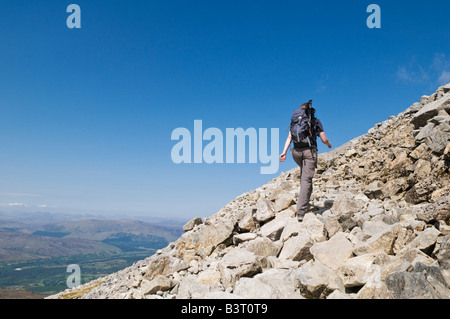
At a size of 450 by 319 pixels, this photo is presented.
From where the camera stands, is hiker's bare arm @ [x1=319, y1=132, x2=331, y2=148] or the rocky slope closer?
the rocky slope

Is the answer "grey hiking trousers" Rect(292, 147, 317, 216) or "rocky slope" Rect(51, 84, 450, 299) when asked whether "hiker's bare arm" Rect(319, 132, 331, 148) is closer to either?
"grey hiking trousers" Rect(292, 147, 317, 216)

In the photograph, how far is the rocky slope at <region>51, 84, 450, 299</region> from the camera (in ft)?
20.2

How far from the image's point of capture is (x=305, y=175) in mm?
11242

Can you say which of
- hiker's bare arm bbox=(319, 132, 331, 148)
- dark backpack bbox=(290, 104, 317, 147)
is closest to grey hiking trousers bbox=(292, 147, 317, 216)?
dark backpack bbox=(290, 104, 317, 147)

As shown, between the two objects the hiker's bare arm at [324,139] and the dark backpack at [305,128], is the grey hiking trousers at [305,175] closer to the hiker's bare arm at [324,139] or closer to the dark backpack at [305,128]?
the dark backpack at [305,128]

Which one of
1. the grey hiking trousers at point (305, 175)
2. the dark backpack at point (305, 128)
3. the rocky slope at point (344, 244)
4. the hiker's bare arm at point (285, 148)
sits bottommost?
the rocky slope at point (344, 244)

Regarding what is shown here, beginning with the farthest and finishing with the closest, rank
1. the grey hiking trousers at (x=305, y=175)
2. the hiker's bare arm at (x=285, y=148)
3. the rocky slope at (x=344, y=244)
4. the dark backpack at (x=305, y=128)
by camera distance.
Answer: the hiker's bare arm at (x=285, y=148) → the dark backpack at (x=305, y=128) → the grey hiking trousers at (x=305, y=175) → the rocky slope at (x=344, y=244)

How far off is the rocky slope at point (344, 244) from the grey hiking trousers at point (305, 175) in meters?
0.43

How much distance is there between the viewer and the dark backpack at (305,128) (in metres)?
11.2

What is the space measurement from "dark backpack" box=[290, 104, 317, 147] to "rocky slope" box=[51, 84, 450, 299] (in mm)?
2865

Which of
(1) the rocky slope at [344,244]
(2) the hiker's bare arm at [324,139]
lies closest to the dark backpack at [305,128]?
(2) the hiker's bare arm at [324,139]

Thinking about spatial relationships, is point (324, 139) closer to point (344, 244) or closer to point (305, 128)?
point (305, 128)
